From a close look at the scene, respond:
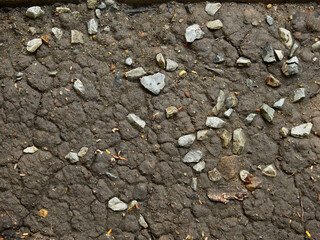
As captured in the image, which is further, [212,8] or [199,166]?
[212,8]

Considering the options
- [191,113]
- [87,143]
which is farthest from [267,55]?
[87,143]

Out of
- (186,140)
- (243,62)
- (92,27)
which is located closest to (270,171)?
(186,140)

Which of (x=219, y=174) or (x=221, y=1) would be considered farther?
(x=221, y=1)

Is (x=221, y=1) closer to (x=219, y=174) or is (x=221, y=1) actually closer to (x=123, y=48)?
(x=123, y=48)

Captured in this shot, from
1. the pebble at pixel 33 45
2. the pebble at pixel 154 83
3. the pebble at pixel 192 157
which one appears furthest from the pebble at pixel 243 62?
the pebble at pixel 33 45

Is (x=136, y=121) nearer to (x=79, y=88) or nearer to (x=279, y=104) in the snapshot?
(x=79, y=88)

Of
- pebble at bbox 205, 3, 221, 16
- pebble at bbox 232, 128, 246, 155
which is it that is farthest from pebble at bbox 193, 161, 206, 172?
pebble at bbox 205, 3, 221, 16
